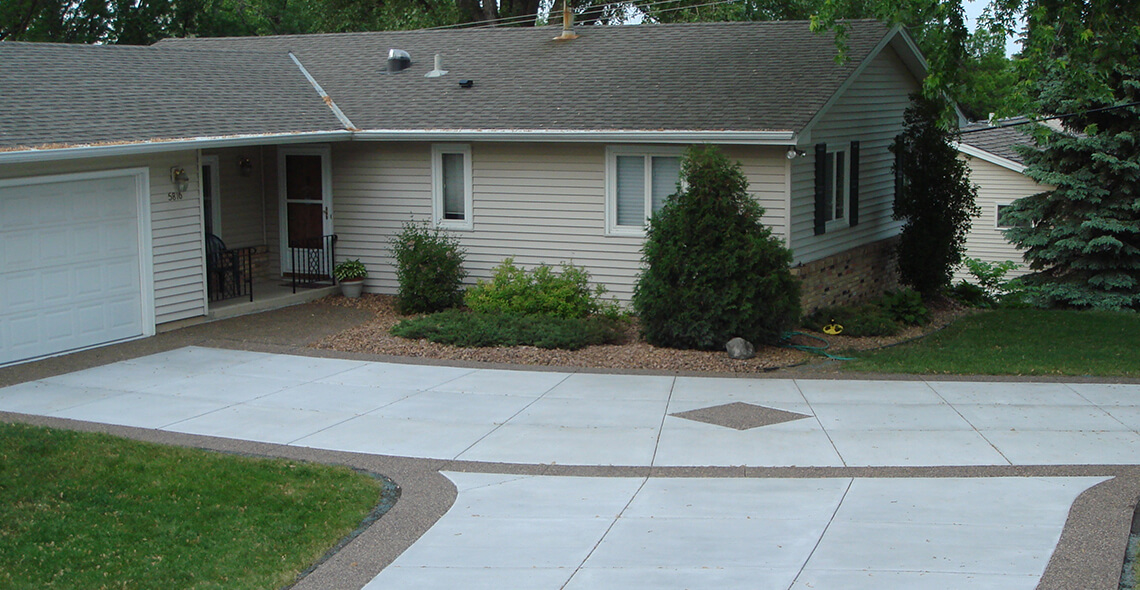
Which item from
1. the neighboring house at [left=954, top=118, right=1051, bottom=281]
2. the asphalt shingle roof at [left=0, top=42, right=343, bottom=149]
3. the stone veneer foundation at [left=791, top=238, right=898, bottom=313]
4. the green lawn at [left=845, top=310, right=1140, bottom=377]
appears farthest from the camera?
the neighboring house at [left=954, top=118, right=1051, bottom=281]

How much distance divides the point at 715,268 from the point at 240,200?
8807 millimetres

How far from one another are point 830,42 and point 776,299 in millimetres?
5344

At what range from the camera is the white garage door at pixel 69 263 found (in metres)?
12.6

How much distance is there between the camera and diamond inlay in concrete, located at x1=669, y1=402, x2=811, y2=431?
1037 cm

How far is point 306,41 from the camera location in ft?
71.8

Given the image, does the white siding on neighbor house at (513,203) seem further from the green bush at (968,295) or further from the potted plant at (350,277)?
the green bush at (968,295)

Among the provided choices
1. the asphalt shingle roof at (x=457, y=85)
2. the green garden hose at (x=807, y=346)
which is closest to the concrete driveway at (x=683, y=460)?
the green garden hose at (x=807, y=346)

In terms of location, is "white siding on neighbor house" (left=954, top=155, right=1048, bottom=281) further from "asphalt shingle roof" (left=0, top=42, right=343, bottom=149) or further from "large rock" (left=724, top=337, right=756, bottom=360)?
"asphalt shingle roof" (left=0, top=42, right=343, bottom=149)

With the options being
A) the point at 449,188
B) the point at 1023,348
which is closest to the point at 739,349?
the point at 1023,348

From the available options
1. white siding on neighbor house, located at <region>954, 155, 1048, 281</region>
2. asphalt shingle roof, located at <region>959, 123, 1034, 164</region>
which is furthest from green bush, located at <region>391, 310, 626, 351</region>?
white siding on neighbor house, located at <region>954, 155, 1048, 281</region>

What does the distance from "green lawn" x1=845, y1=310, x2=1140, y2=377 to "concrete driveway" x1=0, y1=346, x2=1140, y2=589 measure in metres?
0.85

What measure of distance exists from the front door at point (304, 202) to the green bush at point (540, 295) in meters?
3.48

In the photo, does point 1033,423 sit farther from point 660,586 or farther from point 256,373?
point 256,373

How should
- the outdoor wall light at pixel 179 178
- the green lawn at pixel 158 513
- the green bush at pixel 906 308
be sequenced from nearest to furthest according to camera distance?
1. the green lawn at pixel 158 513
2. the outdoor wall light at pixel 179 178
3. the green bush at pixel 906 308
